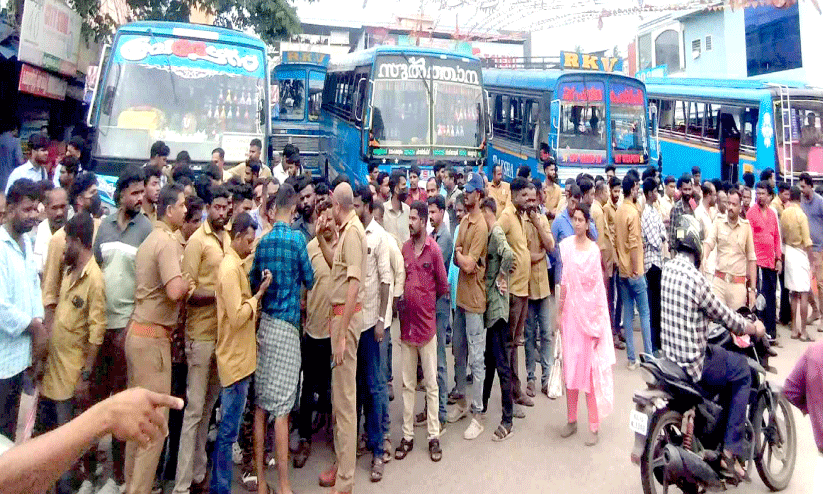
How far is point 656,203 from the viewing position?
307 inches

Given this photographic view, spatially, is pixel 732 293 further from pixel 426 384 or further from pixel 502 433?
pixel 426 384

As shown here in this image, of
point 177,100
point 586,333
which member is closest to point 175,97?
point 177,100

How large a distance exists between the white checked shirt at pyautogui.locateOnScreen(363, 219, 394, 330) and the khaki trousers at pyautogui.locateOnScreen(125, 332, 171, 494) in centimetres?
141

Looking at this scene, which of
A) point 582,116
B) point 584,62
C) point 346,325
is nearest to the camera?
point 346,325

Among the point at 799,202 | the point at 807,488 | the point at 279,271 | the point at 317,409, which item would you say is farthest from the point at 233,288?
the point at 799,202

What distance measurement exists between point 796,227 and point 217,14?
13.4m

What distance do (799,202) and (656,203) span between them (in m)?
1.95

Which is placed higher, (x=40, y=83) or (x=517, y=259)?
(x=40, y=83)

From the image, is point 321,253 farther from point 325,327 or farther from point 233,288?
point 233,288

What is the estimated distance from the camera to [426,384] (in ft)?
16.7

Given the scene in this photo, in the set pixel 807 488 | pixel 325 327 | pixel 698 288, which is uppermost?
pixel 698 288

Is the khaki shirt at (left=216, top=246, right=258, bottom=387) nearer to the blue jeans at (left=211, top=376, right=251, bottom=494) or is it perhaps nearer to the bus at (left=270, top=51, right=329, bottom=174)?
the blue jeans at (left=211, top=376, right=251, bottom=494)

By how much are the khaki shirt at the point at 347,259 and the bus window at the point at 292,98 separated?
52.8ft

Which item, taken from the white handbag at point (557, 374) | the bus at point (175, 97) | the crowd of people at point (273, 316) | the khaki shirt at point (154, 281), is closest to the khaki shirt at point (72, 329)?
the crowd of people at point (273, 316)
